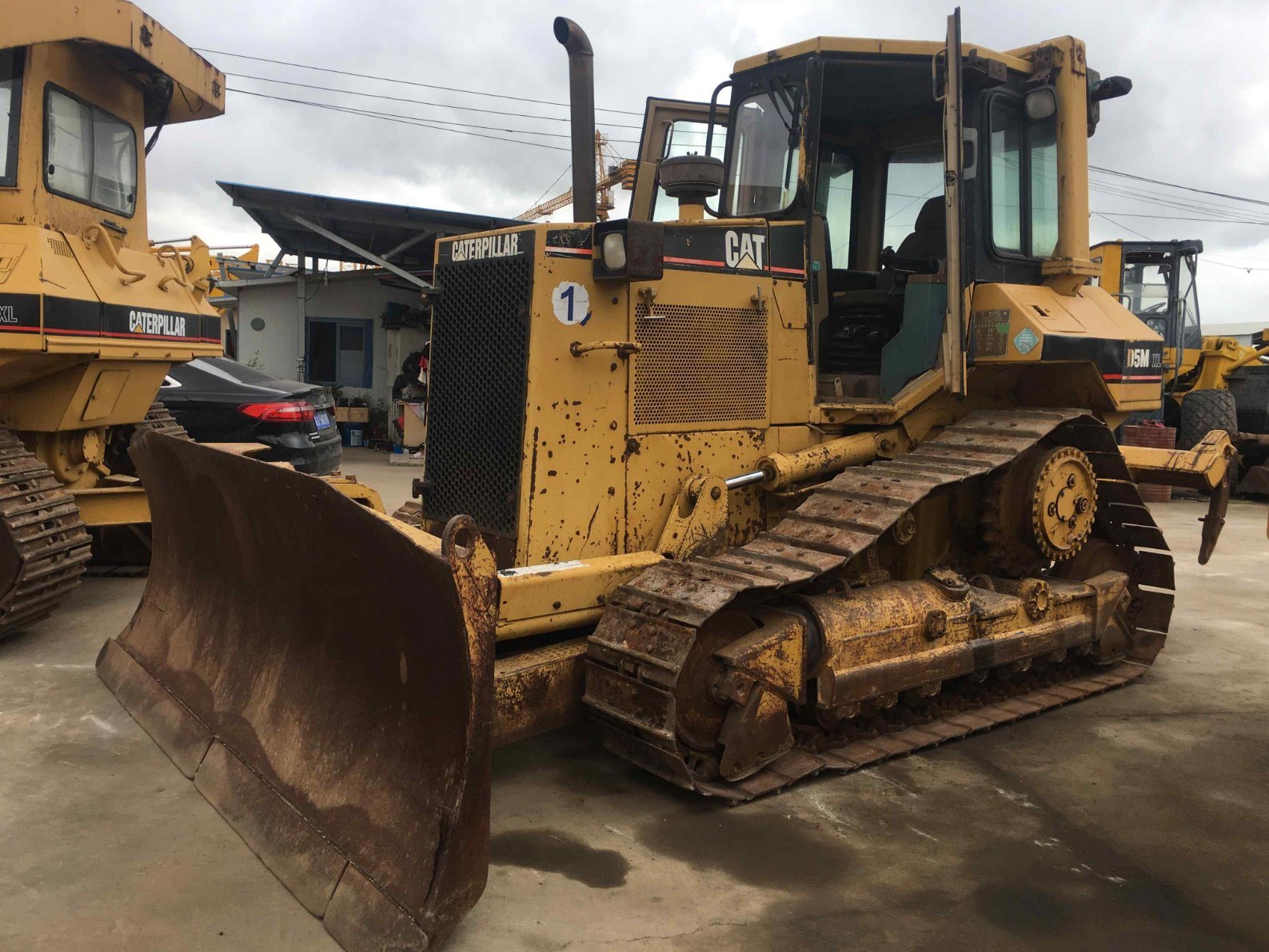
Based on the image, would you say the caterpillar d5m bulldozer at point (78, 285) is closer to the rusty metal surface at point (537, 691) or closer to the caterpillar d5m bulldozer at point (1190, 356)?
the rusty metal surface at point (537, 691)

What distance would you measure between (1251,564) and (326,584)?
9226mm

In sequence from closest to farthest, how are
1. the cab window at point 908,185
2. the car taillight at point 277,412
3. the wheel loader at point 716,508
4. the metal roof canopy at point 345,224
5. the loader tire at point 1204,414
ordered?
1. the wheel loader at point 716,508
2. the cab window at point 908,185
3. the car taillight at point 277,412
4. the loader tire at point 1204,414
5. the metal roof canopy at point 345,224

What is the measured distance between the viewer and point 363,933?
9.68ft

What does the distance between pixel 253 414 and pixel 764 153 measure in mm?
5099

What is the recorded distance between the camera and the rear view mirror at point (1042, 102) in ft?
18.2

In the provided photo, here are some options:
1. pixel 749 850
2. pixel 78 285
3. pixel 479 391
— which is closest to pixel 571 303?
pixel 479 391

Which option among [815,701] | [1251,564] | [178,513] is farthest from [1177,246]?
[178,513]

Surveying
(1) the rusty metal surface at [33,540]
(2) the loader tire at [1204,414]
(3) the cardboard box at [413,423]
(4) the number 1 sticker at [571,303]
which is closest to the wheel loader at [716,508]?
(4) the number 1 sticker at [571,303]

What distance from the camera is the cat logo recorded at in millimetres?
4848

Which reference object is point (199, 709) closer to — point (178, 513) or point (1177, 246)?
point (178, 513)

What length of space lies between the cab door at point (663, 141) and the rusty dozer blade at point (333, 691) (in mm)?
3034

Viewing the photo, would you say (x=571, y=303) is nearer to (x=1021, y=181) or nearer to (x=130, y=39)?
(x=1021, y=181)

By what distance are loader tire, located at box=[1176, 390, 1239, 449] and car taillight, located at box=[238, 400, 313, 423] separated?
12.2 metres

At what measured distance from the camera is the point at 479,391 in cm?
456
